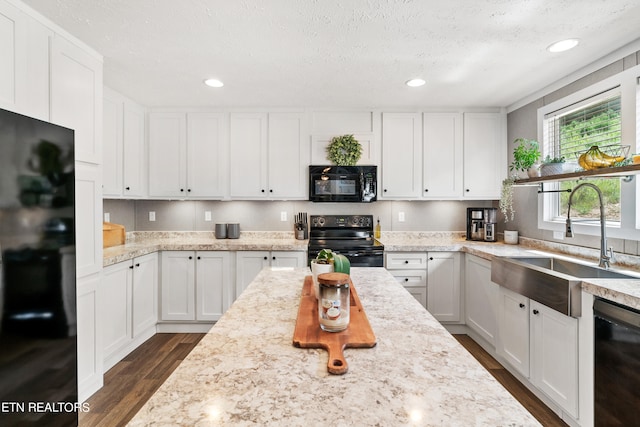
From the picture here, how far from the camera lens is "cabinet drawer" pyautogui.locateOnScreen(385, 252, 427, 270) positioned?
3.10 m

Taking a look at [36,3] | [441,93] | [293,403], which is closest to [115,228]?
[36,3]

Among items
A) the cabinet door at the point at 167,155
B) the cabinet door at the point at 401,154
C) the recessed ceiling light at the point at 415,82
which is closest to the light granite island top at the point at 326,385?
the recessed ceiling light at the point at 415,82

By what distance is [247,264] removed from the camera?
316 centimetres

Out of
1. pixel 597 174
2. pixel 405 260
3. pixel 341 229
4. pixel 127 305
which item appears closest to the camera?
pixel 597 174

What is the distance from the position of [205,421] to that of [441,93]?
3.16 meters

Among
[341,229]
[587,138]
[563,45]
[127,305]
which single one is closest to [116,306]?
[127,305]

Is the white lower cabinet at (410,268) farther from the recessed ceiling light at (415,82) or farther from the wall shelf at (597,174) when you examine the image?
the recessed ceiling light at (415,82)

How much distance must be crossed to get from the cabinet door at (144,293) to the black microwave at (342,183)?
175 cm

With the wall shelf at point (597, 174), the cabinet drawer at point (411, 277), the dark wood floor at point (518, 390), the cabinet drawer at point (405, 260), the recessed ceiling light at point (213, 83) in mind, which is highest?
the recessed ceiling light at point (213, 83)

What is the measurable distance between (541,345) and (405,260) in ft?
4.24

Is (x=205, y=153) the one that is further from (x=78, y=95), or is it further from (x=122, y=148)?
(x=78, y=95)

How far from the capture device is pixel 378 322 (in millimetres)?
1132

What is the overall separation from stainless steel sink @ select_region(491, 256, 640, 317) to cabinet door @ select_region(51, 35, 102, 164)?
303 centimetres

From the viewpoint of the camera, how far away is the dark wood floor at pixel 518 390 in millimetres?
1918
